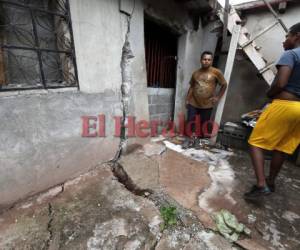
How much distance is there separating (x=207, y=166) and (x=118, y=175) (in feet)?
4.32

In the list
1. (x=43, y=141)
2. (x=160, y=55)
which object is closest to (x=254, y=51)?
(x=160, y=55)

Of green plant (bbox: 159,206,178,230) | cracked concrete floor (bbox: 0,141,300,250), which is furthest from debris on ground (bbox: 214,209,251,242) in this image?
green plant (bbox: 159,206,178,230)

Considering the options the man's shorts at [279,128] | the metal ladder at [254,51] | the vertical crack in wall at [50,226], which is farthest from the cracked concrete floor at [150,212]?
the metal ladder at [254,51]

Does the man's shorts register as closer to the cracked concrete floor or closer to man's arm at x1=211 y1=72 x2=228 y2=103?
the cracked concrete floor

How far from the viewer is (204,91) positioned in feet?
12.0

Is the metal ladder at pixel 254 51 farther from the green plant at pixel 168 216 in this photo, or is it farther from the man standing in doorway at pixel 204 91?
the green plant at pixel 168 216

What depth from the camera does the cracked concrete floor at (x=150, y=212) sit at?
1.60 m

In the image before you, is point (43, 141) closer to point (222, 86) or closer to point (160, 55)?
point (160, 55)

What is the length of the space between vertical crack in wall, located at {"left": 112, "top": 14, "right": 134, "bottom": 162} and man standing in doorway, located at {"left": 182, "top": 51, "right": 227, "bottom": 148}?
1256 mm

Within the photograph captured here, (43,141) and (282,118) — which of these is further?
(43,141)

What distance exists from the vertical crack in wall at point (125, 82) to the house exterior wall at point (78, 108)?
0.14ft

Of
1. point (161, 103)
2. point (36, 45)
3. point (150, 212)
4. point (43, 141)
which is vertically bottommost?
point (150, 212)

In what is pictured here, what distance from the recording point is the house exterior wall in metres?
1.84

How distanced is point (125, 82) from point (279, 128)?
2031 mm
